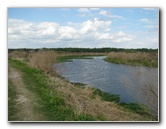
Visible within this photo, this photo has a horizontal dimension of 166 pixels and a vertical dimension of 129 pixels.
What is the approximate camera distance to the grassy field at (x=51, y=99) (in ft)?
14.7

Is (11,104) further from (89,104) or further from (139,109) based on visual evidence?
(139,109)

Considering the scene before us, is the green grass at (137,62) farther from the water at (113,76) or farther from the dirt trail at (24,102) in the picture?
the dirt trail at (24,102)

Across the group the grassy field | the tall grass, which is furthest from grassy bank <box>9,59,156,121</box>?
the tall grass

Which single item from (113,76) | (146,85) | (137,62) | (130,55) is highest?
(130,55)

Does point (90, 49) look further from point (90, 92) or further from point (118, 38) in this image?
point (90, 92)

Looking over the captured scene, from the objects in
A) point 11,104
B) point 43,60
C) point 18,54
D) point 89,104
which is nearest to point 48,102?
point 11,104

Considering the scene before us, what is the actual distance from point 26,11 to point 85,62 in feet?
4.43

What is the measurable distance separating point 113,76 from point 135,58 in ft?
1.70

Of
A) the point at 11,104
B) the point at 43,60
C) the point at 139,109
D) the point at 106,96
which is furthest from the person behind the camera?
the point at 43,60

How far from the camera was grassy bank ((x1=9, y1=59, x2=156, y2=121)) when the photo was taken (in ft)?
14.7

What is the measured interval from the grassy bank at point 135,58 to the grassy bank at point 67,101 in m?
0.67

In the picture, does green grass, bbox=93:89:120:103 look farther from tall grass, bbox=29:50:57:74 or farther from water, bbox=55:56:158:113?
tall grass, bbox=29:50:57:74

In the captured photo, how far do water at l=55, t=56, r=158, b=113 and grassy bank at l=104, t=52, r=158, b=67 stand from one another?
76 mm

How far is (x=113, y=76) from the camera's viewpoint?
512cm
